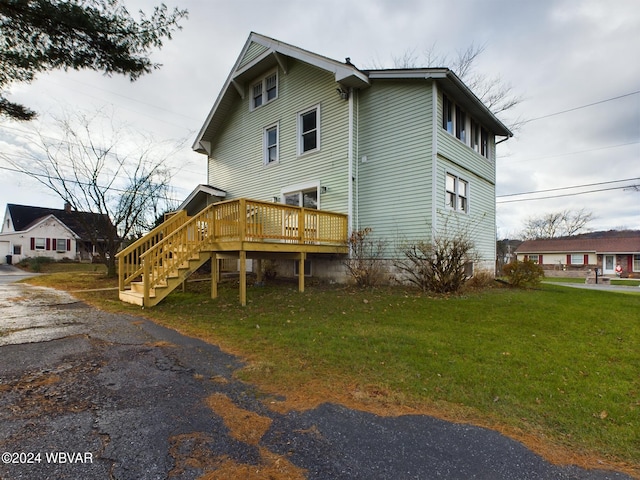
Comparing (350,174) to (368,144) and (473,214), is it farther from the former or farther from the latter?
(473,214)

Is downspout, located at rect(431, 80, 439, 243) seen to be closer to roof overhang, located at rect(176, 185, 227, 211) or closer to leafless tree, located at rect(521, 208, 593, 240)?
roof overhang, located at rect(176, 185, 227, 211)

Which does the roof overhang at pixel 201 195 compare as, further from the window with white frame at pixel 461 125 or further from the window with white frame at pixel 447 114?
the window with white frame at pixel 461 125

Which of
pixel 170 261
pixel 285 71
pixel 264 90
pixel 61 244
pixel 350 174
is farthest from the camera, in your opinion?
pixel 61 244

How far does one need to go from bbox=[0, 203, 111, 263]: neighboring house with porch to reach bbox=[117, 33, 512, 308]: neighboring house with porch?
2335 centimetres

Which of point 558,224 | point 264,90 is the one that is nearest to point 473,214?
point 264,90

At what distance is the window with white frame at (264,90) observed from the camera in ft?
42.8

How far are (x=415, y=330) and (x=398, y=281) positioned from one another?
4741 mm

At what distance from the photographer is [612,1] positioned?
31.4ft

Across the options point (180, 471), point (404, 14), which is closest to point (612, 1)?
point (404, 14)

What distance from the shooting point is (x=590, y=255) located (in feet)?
119

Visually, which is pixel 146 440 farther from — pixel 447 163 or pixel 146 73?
pixel 447 163

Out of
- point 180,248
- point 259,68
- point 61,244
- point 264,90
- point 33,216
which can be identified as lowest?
point 180,248

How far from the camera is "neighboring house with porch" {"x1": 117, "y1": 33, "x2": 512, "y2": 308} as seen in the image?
9.67m

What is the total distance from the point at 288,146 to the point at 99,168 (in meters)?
8.84
